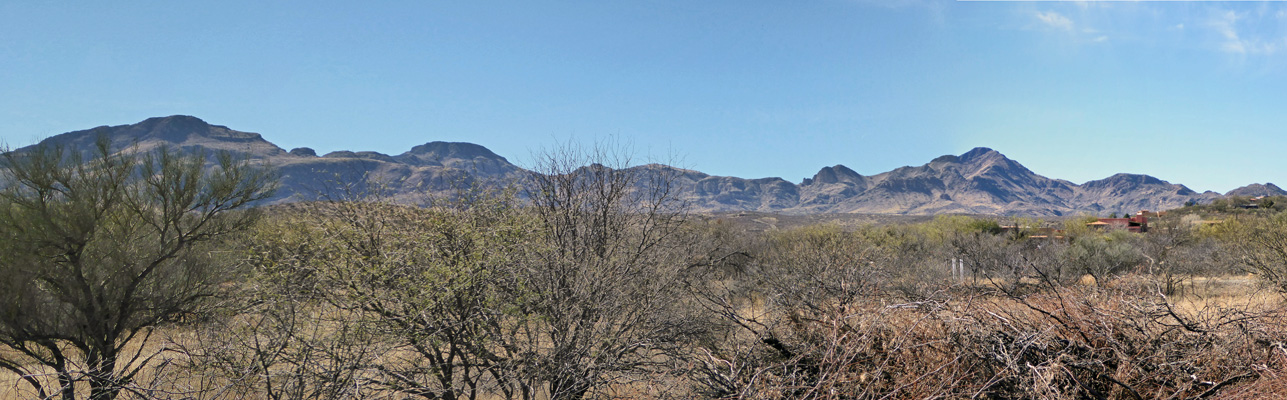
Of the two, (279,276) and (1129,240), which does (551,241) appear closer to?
(279,276)

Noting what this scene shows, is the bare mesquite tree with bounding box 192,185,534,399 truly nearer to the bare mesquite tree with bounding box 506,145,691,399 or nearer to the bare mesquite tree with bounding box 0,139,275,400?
the bare mesquite tree with bounding box 506,145,691,399

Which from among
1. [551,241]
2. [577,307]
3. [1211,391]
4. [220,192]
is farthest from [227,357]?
[220,192]

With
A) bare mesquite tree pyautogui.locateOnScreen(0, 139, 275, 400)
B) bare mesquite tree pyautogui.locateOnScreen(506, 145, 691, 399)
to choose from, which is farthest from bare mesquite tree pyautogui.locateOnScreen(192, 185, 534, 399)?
bare mesquite tree pyautogui.locateOnScreen(0, 139, 275, 400)

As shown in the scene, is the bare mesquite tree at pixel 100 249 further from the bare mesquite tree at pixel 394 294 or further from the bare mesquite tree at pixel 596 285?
the bare mesquite tree at pixel 596 285

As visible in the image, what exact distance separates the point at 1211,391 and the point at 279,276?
827 cm

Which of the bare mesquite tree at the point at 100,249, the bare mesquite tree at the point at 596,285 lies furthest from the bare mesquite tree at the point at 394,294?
the bare mesquite tree at the point at 100,249

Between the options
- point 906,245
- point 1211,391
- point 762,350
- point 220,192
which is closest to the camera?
point 1211,391

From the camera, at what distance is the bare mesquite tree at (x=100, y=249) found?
10.3m

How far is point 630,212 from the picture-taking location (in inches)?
392

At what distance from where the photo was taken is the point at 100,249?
10.8m

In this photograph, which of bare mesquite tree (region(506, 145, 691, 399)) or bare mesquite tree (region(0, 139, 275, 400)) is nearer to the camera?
bare mesquite tree (region(506, 145, 691, 399))

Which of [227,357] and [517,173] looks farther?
[517,173]

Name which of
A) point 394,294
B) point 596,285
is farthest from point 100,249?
point 596,285

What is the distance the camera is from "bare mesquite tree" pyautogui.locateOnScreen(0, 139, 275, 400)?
1027 centimetres
